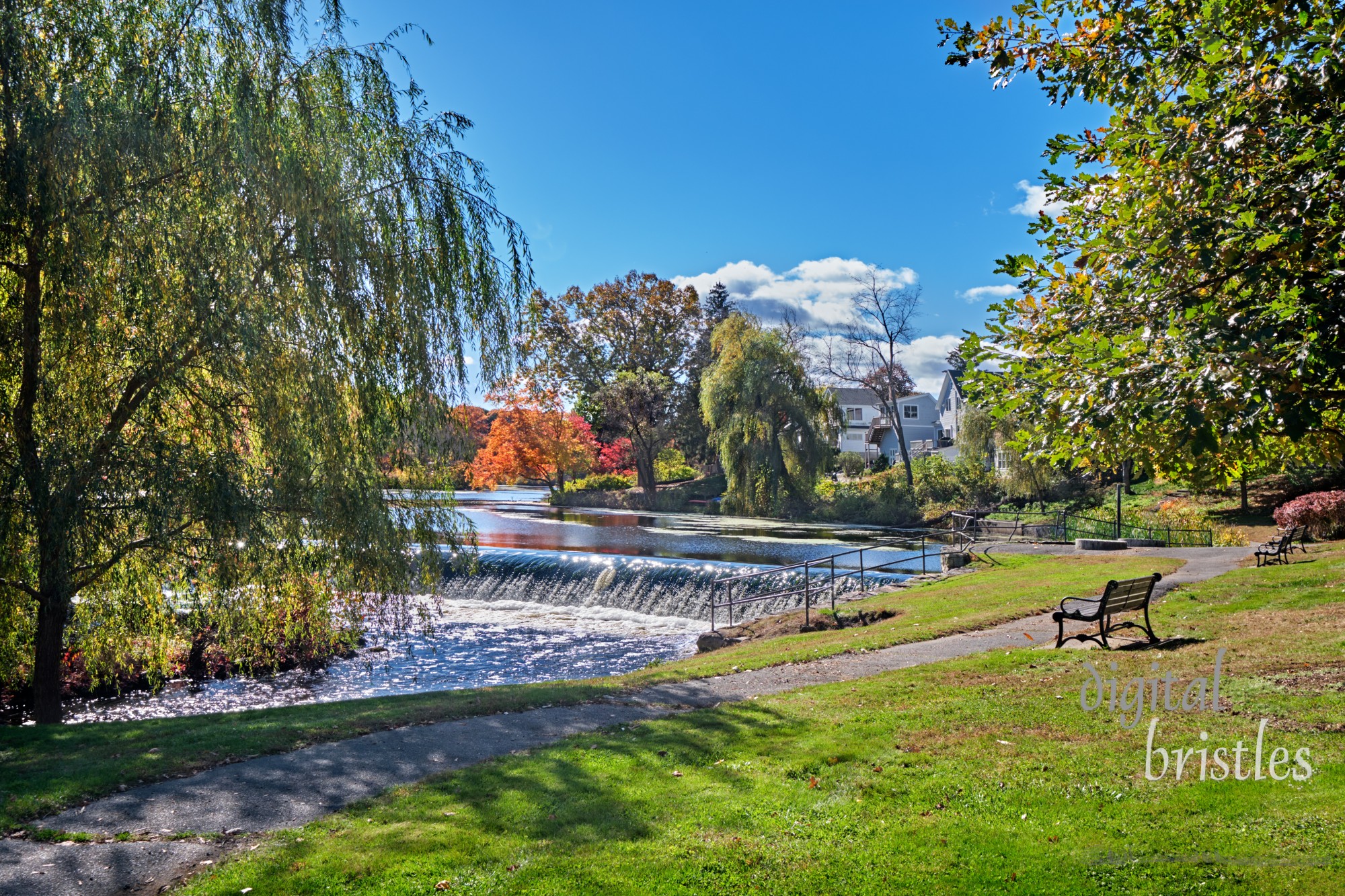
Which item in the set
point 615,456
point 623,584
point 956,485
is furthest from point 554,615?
point 615,456

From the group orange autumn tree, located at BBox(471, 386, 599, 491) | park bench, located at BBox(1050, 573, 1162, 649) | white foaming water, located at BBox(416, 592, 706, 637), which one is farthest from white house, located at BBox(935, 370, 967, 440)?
park bench, located at BBox(1050, 573, 1162, 649)

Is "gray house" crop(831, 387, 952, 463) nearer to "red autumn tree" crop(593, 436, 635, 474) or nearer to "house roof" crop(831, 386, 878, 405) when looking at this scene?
"house roof" crop(831, 386, 878, 405)

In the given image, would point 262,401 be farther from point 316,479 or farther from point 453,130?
point 453,130

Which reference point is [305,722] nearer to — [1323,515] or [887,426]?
[1323,515]

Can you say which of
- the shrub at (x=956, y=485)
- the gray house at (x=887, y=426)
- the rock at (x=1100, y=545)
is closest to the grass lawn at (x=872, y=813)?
the rock at (x=1100, y=545)

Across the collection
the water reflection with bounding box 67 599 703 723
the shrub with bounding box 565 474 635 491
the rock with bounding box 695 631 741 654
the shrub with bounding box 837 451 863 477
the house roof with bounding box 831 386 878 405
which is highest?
the house roof with bounding box 831 386 878 405

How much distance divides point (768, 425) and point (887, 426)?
121 feet

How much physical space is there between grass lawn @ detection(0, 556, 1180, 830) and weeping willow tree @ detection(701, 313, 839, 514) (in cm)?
2356

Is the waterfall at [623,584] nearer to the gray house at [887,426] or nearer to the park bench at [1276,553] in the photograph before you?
the park bench at [1276,553]

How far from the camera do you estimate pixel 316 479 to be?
9078 millimetres

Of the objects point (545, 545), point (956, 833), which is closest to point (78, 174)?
point (956, 833)

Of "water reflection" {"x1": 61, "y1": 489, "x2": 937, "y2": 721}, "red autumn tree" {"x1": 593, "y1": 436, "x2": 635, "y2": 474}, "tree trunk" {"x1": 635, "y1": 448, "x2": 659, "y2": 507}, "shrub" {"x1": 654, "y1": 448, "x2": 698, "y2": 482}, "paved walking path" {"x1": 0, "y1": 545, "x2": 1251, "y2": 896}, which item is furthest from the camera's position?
"red autumn tree" {"x1": 593, "y1": 436, "x2": 635, "y2": 474}

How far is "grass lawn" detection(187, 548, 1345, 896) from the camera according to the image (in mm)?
4707

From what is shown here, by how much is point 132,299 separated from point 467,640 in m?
12.7
